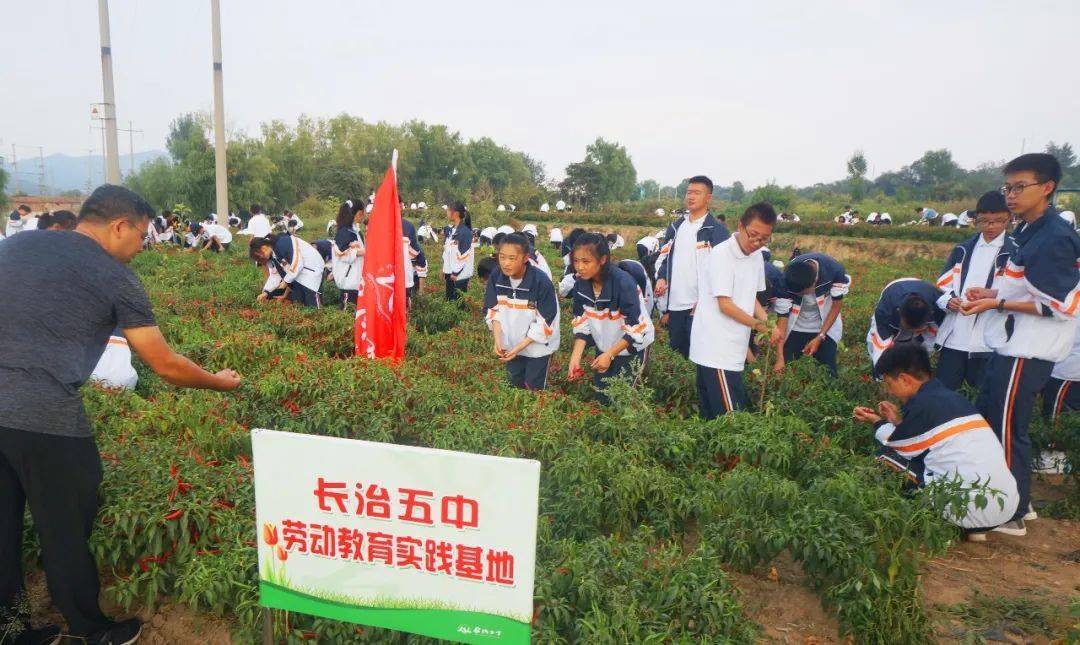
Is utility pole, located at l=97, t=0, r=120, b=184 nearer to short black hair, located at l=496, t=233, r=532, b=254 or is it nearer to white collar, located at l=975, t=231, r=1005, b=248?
short black hair, located at l=496, t=233, r=532, b=254

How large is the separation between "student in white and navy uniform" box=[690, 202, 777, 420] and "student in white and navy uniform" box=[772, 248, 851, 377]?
2.95ft

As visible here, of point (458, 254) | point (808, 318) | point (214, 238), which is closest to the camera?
point (808, 318)

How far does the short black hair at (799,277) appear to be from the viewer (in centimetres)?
538

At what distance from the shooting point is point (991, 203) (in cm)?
491

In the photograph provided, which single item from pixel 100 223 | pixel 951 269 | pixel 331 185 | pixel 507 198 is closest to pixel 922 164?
pixel 507 198

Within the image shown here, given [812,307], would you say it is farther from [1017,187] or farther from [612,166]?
[612,166]

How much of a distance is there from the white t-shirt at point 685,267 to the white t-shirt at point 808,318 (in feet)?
3.13

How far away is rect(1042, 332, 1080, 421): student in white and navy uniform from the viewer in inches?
191

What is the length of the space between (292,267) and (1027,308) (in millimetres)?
7403

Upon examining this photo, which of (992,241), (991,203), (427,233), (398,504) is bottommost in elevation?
(398,504)

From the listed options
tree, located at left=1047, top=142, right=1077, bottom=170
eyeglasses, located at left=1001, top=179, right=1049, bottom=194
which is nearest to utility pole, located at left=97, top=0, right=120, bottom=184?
eyeglasses, located at left=1001, top=179, right=1049, bottom=194

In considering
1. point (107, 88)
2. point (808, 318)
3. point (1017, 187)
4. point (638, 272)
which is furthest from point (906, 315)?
point (107, 88)

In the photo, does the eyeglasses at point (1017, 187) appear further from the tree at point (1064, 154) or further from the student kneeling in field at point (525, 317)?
the tree at point (1064, 154)


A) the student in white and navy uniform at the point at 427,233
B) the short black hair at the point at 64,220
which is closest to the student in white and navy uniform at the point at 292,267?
the short black hair at the point at 64,220
